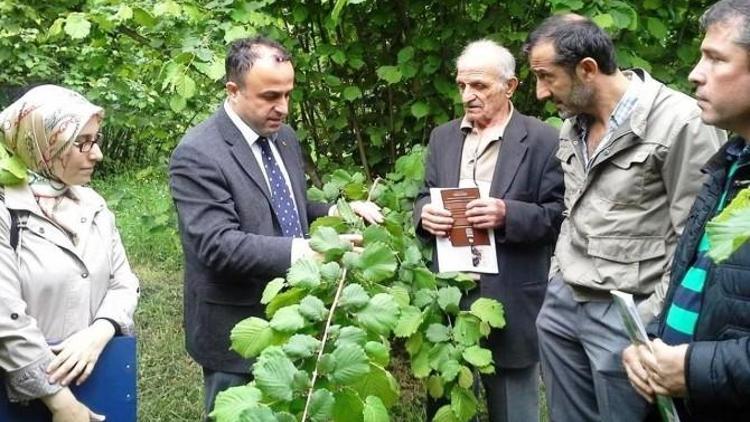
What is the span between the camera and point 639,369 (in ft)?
6.69

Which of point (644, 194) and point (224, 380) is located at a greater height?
point (644, 194)

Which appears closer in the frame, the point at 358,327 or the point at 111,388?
the point at 358,327

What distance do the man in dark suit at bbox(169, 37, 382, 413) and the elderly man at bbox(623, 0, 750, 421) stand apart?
1.06 meters

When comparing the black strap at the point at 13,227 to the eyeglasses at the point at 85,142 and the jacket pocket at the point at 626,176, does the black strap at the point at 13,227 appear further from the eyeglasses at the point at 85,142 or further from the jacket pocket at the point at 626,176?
the jacket pocket at the point at 626,176

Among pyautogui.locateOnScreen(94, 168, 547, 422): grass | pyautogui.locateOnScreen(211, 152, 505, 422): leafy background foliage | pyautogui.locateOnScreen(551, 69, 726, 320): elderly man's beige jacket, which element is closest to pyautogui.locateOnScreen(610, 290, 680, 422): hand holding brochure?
pyautogui.locateOnScreen(551, 69, 726, 320): elderly man's beige jacket

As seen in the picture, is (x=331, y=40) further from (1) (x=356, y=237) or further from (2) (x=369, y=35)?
(1) (x=356, y=237)

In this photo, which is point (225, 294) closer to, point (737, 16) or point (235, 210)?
point (235, 210)

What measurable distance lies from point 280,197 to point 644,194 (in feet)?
3.73

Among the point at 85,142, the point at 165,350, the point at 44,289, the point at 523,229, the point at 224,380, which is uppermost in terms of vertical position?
the point at 85,142

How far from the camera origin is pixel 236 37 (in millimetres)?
3279

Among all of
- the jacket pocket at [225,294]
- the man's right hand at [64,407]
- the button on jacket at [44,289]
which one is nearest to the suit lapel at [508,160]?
the jacket pocket at [225,294]

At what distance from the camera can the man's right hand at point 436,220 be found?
283 cm

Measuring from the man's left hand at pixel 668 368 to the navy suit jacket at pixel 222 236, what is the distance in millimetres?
1095

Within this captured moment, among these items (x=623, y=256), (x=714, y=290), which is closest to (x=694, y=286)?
(x=714, y=290)
